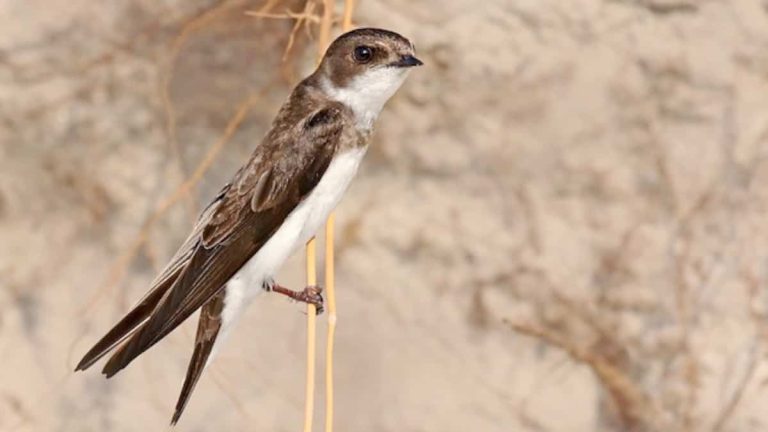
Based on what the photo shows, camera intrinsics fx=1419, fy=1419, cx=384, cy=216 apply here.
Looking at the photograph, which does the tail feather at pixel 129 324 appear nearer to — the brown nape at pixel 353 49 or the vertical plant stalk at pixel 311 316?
the vertical plant stalk at pixel 311 316

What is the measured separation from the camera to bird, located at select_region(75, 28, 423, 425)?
3.83 ft

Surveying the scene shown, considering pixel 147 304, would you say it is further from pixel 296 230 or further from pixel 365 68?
pixel 365 68

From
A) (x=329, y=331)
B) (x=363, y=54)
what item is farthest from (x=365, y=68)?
(x=329, y=331)

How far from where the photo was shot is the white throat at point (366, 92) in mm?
1176

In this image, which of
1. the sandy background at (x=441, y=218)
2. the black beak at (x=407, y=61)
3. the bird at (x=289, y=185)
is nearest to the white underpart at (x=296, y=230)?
the bird at (x=289, y=185)

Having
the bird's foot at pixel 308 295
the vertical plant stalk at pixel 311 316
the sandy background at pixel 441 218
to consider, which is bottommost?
the sandy background at pixel 441 218

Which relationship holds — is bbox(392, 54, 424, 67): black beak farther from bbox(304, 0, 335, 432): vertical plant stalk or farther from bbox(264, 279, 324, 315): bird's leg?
bbox(264, 279, 324, 315): bird's leg

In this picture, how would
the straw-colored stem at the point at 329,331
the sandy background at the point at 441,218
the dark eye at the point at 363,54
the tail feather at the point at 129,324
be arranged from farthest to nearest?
the sandy background at the point at 441,218 < the dark eye at the point at 363,54 < the straw-colored stem at the point at 329,331 < the tail feather at the point at 129,324

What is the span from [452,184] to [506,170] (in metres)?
0.07

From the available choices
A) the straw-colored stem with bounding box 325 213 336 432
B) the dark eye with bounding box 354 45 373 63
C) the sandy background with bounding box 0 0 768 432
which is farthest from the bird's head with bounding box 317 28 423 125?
the sandy background with bounding box 0 0 768 432

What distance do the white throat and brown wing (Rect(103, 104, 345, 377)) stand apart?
0.5 inches

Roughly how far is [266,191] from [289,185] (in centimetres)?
2

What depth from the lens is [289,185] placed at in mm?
1194

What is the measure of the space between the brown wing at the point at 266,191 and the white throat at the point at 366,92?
0.01m
